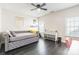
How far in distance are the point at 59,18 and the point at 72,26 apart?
2.99 feet

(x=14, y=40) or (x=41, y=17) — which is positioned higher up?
(x=41, y=17)

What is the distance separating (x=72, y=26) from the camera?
3.94 meters

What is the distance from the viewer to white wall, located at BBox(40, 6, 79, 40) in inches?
152

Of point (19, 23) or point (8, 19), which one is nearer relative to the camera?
point (8, 19)

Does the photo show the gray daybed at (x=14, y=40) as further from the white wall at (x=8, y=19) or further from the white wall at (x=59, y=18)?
the white wall at (x=59, y=18)

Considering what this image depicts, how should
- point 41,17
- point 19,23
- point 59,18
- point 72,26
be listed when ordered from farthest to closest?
point 41,17
point 19,23
point 59,18
point 72,26

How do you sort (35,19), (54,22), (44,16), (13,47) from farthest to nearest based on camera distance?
1. (35,19)
2. (44,16)
3. (54,22)
4. (13,47)

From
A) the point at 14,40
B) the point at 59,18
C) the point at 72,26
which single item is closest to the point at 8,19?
the point at 14,40

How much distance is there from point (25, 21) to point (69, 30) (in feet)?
9.65

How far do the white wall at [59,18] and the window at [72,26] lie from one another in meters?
0.22

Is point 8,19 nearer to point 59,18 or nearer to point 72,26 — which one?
point 59,18
